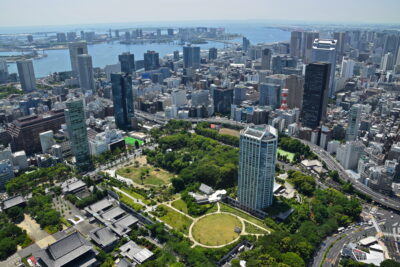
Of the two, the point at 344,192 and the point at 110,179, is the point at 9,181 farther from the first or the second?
the point at 344,192

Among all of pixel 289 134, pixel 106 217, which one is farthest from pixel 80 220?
pixel 289 134

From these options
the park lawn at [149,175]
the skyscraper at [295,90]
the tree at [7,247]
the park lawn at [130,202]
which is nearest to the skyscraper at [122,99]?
the park lawn at [149,175]

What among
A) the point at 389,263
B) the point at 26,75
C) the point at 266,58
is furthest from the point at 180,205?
the point at 266,58

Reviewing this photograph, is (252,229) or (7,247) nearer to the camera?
(7,247)

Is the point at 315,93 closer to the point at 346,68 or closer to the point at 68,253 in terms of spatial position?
the point at 346,68

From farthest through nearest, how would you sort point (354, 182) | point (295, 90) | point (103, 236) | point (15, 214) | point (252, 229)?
1. point (295, 90)
2. point (354, 182)
3. point (15, 214)
4. point (252, 229)
5. point (103, 236)
